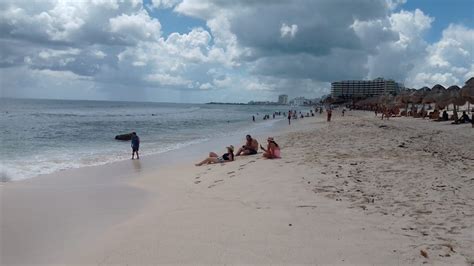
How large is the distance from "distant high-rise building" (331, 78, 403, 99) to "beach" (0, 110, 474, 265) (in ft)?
464

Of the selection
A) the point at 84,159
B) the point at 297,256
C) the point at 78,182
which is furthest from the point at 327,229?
the point at 84,159

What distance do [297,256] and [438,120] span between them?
31267 mm

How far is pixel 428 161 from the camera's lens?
35.6ft

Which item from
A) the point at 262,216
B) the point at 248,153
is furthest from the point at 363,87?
the point at 262,216

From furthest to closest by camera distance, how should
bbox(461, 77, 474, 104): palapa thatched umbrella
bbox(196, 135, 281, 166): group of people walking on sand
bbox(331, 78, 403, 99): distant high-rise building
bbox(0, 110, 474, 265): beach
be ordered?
bbox(331, 78, 403, 99): distant high-rise building, bbox(461, 77, 474, 104): palapa thatched umbrella, bbox(196, 135, 281, 166): group of people walking on sand, bbox(0, 110, 474, 265): beach

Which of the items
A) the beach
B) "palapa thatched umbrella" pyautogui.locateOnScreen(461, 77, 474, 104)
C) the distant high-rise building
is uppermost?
the distant high-rise building

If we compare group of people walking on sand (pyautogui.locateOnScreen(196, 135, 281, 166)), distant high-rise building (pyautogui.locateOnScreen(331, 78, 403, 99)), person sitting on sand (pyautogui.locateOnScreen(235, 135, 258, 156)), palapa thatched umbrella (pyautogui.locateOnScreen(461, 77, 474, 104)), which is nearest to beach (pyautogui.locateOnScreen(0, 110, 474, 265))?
group of people walking on sand (pyautogui.locateOnScreen(196, 135, 281, 166))

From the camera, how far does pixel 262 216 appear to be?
655 centimetres

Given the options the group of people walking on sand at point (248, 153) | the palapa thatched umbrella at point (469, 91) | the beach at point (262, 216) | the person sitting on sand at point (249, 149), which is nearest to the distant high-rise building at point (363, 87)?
the palapa thatched umbrella at point (469, 91)

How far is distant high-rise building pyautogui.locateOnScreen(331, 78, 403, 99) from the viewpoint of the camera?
157 metres

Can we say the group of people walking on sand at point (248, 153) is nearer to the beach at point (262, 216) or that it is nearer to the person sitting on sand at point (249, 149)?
the person sitting on sand at point (249, 149)

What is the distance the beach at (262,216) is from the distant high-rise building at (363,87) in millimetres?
141298

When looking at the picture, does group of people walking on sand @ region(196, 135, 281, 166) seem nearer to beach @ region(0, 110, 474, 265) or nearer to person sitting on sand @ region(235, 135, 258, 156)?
person sitting on sand @ region(235, 135, 258, 156)

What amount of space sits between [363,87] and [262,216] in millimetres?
179806
